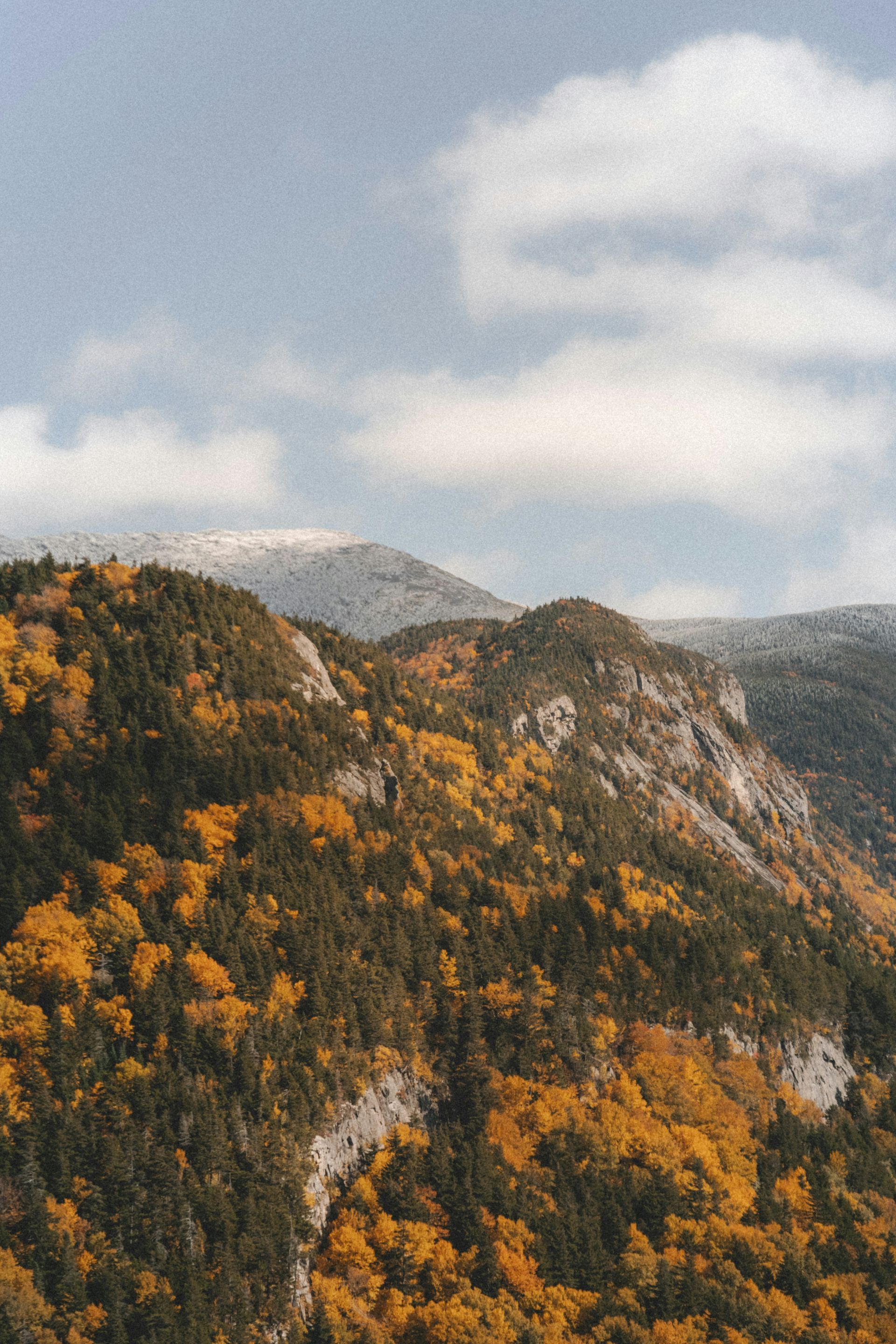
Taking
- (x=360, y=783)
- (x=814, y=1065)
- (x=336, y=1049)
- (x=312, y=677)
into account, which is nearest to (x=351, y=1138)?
(x=336, y=1049)

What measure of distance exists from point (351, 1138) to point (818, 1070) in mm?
104022

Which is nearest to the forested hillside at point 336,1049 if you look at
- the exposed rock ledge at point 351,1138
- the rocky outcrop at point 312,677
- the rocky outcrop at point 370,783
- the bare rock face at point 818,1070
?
the rocky outcrop at point 370,783

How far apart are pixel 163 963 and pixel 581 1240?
67637 mm

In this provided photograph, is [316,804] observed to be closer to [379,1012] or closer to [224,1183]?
[379,1012]

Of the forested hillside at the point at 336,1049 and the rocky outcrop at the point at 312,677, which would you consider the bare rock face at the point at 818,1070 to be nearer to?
the forested hillside at the point at 336,1049

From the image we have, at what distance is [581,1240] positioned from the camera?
369ft

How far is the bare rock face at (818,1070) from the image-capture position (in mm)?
160500

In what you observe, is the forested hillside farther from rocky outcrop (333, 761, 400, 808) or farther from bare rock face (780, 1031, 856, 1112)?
bare rock face (780, 1031, 856, 1112)

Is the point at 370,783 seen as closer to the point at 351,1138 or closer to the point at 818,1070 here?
the point at 351,1138

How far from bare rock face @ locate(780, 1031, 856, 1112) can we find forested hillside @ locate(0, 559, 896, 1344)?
Result: 2.08m

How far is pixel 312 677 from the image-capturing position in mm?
168250

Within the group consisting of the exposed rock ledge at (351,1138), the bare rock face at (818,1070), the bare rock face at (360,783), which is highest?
the bare rock face at (360,783)

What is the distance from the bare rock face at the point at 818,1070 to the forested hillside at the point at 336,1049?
2083mm

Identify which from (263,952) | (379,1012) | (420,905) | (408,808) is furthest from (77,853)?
(408,808)
